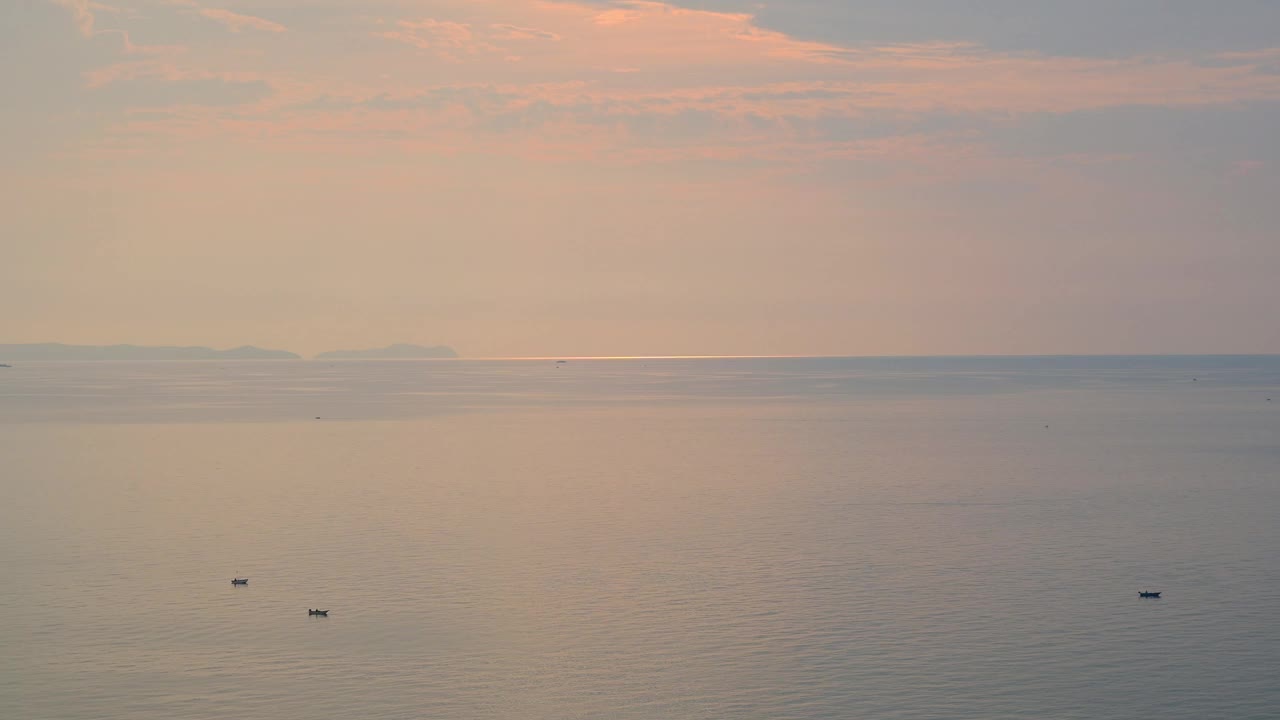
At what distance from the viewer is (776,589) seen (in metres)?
59.8

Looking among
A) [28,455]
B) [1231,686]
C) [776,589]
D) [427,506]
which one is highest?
[1231,686]

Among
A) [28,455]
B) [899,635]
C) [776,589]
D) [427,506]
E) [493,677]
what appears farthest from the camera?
[28,455]

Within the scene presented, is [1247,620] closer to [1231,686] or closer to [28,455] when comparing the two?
[1231,686]

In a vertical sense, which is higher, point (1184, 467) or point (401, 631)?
point (401, 631)

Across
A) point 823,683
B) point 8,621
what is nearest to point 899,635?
point 823,683

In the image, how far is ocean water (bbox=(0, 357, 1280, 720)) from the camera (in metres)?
43.5

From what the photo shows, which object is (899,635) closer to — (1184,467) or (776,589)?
(776,589)

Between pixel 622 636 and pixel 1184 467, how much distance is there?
81.4 m

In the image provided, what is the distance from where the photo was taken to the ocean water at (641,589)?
43.5 meters

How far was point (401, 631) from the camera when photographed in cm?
5172

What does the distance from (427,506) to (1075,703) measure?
5699cm

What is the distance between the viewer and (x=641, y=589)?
6038 centimetres

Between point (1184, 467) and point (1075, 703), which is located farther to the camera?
point (1184, 467)

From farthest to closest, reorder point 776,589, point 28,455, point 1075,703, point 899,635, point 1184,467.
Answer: point 28,455
point 1184,467
point 776,589
point 899,635
point 1075,703
